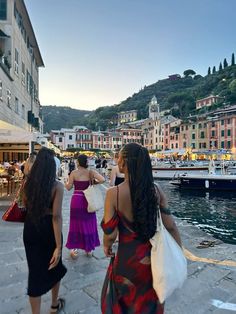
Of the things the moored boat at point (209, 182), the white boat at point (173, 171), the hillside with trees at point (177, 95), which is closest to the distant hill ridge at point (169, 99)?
the hillside with trees at point (177, 95)

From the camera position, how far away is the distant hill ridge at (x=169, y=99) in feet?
345

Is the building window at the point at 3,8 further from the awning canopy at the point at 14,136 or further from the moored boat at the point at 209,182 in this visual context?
the moored boat at the point at 209,182

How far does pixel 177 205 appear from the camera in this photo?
1728cm

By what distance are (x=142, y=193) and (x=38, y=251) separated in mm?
1307

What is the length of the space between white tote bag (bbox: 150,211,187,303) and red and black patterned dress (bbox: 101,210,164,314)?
0.11 metres

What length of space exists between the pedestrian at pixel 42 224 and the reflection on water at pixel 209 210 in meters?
8.46

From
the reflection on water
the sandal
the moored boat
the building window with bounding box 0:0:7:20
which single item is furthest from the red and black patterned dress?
the building window with bounding box 0:0:7:20

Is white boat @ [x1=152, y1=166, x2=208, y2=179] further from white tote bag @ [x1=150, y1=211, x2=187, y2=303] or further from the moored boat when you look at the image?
white tote bag @ [x1=150, y1=211, x2=187, y2=303]

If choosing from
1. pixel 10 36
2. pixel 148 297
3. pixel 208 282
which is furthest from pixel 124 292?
pixel 10 36

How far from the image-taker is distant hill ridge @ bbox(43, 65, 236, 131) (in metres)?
105

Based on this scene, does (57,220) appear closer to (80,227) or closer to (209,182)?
(80,227)

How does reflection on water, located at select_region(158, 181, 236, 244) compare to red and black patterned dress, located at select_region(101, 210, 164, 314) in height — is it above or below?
below

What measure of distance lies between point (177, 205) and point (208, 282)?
13.7m

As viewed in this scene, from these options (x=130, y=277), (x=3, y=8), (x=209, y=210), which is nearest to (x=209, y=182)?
(x=209, y=210)
